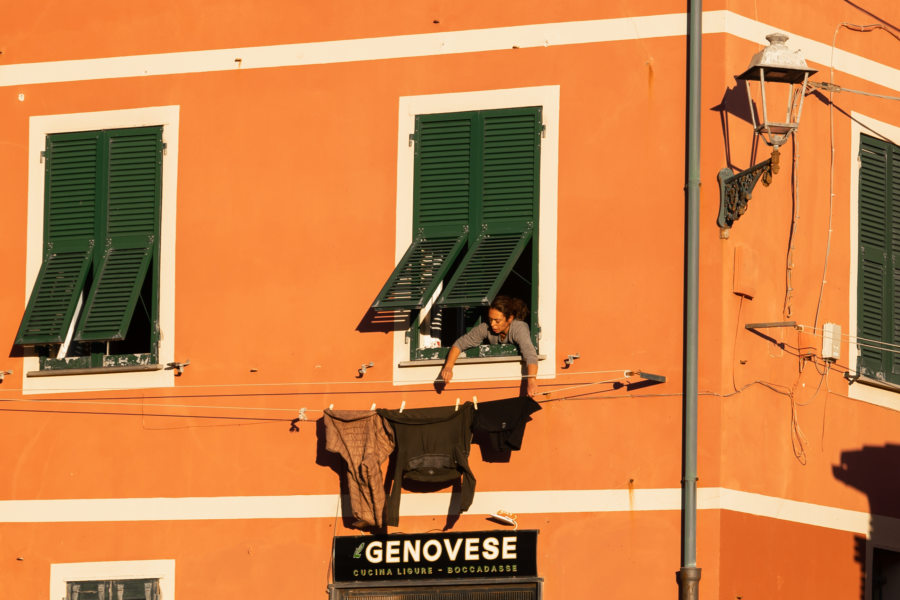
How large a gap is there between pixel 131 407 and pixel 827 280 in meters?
5.61

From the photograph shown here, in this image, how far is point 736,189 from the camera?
1623 cm

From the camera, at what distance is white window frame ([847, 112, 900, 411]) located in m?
17.1

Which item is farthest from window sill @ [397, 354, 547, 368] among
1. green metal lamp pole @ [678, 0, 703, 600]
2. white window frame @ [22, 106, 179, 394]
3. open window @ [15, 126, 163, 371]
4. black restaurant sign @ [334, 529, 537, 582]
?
open window @ [15, 126, 163, 371]

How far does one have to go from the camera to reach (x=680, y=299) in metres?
16.3

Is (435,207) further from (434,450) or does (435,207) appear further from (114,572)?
A: (114,572)

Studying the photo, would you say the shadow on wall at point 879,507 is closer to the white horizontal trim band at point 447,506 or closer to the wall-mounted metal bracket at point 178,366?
the white horizontal trim band at point 447,506

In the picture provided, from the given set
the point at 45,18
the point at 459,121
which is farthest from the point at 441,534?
the point at 45,18

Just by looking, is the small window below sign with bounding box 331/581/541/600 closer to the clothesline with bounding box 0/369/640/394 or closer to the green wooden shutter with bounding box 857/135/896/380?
the clothesline with bounding box 0/369/640/394

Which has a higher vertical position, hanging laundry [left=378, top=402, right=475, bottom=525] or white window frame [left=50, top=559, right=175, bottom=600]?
hanging laundry [left=378, top=402, right=475, bottom=525]

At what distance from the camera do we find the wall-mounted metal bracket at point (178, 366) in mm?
17391

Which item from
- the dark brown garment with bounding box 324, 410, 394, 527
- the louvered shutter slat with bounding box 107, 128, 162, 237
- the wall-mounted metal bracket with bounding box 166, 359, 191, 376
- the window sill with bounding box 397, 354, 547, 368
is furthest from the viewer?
the louvered shutter slat with bounding box 107, 128, 162, 237

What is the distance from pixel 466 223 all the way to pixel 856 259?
3.12 m

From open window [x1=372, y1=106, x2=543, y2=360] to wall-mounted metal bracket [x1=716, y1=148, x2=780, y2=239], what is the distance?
1.45m

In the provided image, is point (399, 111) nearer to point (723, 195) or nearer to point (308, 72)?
point (308, 72)
